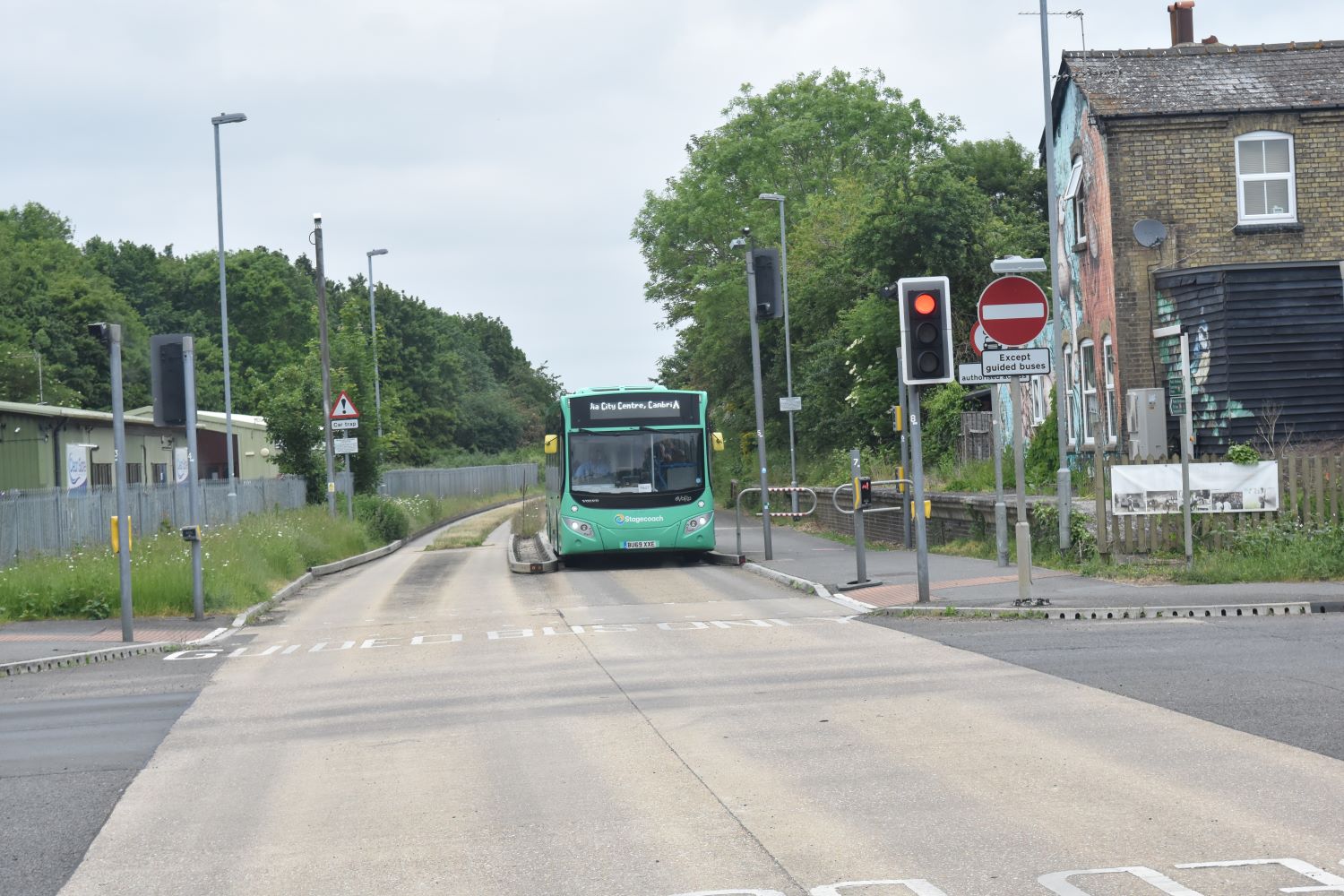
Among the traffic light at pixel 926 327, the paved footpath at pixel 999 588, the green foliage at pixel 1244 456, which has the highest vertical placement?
the traffic light at pixel 926 327

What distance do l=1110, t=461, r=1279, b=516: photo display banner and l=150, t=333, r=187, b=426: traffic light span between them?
440 inches

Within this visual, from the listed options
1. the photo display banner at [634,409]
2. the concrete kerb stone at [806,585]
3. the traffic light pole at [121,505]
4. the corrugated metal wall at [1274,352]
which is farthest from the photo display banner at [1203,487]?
the traffic light pole at [121,505]

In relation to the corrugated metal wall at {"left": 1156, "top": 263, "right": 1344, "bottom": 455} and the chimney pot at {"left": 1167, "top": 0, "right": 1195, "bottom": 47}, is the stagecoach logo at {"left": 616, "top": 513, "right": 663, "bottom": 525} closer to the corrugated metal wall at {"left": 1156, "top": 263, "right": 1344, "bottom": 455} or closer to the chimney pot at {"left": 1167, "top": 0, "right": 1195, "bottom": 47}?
the corrugated metal wall at {"left": 1156, "top": 263, "right": 1344, "bottom": 455}

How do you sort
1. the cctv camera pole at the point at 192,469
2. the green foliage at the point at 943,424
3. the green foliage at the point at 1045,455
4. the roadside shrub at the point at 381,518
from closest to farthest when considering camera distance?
the cctv camera pole at the point at 192,469 → the green foliage at the point at 1045,455 → the green foliage at the point at 943,424 → the roadside shrub at the point at 381,518

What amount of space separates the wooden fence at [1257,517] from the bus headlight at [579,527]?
1069 centimetres

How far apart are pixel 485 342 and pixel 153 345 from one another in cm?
14068

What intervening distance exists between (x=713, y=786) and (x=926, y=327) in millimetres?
9707

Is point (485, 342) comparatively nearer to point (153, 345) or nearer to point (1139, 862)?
point (153, 345)

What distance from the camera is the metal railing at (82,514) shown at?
2317 cm

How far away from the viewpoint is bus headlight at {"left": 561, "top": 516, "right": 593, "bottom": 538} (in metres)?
28.0

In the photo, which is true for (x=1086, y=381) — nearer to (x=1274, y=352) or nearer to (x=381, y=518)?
(x=1274, y=352)

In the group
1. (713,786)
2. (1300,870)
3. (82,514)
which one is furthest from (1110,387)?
(1300,870)

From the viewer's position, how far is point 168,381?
1825cm

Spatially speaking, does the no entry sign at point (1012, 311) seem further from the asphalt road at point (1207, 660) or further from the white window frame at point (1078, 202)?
the white window frame at point (1078, 202)
